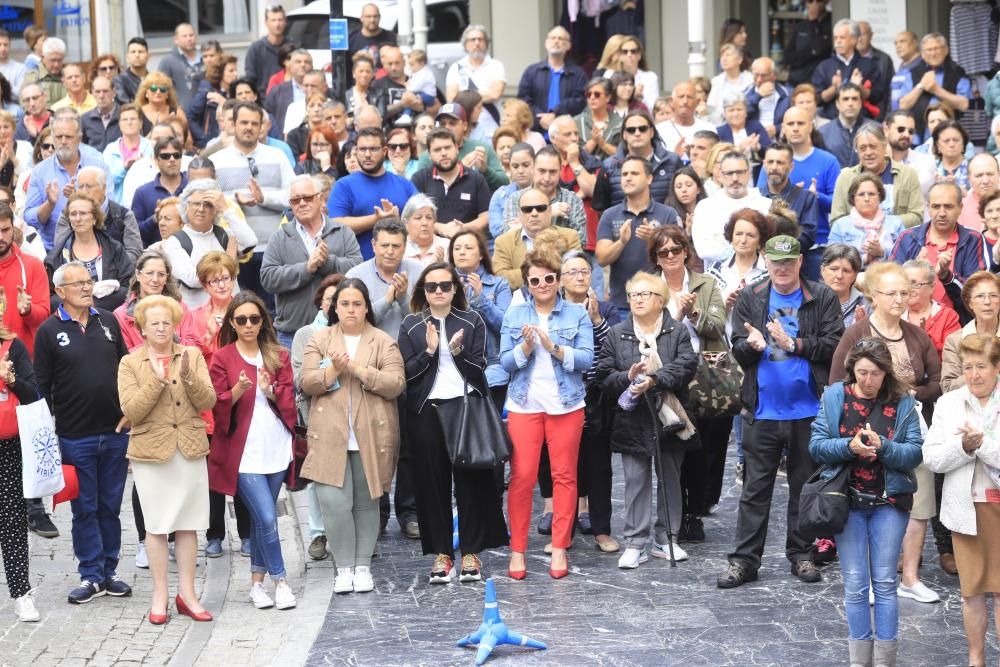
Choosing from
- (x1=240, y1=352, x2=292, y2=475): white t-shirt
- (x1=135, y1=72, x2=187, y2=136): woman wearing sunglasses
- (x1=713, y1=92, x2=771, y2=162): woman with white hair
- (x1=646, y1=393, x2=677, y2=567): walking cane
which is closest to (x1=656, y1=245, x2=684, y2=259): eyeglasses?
(x1=646, y1=393, x2=677, y2=567): walking cane

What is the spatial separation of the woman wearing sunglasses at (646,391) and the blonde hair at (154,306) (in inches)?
103

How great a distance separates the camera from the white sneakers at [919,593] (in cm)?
944

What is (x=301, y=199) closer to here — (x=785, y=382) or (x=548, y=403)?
(x=548, y=403)

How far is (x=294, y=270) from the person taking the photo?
11461 mm

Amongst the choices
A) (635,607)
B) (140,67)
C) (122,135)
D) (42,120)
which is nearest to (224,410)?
(635,607)

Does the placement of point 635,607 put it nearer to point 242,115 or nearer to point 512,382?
point 512,382

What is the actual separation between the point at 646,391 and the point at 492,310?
4.23 ft

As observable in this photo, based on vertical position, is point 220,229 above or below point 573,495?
above

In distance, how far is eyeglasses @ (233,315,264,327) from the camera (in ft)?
32.1

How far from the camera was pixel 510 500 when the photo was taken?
399 inches

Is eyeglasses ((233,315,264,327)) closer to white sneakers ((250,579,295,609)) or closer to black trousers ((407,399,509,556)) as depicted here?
black trousers ((407,399,509,556))

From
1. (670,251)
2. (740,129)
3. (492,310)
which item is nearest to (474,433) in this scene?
(492,310)

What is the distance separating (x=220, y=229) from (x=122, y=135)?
165 inches

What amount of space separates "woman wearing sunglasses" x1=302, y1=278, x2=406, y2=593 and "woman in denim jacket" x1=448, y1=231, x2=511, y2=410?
86cm
